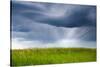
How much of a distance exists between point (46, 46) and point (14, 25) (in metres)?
0.40

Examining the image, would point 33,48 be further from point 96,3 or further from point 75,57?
point 96,3

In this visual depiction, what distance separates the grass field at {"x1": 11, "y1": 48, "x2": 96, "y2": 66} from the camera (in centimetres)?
199

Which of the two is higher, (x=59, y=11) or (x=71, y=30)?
(x=59, y=11)

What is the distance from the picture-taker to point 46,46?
2.06 m

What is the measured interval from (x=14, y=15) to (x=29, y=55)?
0.44 metres

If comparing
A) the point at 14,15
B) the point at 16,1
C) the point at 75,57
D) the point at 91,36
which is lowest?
the point at 75,57

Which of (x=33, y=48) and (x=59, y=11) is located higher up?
(x=59, y=11)

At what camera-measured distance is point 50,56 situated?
2086 mm

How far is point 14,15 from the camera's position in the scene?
1.98 metres

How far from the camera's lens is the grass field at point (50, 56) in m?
1.99

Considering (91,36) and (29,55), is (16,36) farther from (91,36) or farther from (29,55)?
(91,36)

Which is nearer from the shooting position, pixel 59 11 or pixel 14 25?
pixel 14 25

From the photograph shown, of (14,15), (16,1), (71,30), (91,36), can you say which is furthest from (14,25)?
(91,36)

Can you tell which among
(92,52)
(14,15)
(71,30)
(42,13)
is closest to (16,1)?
(14,15)
